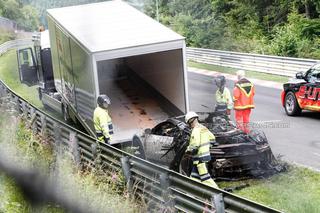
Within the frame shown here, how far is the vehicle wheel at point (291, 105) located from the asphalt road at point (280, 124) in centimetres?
16

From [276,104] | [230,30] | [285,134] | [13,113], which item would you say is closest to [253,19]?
[230,30]

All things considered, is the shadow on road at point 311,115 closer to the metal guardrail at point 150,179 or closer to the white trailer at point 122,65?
the white trailer at point 122,65

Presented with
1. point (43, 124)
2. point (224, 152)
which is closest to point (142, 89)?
point (43, 124)

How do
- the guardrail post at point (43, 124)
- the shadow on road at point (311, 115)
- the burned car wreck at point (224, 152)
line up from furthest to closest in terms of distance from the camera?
1. the shadow on road at point (311, 115)
2. the guardrail post at point (43, 124)
3. the burned car wreck at point (224, 152)

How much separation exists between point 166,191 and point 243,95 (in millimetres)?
4511

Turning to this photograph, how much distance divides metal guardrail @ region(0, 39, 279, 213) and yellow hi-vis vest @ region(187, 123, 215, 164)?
0.81 meters

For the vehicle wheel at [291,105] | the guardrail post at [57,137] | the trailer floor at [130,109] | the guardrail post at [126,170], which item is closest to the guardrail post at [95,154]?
the guardrail post at [126,170]

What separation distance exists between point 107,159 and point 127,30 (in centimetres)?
320

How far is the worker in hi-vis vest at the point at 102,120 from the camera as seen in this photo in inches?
354

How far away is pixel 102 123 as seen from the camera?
356 inches

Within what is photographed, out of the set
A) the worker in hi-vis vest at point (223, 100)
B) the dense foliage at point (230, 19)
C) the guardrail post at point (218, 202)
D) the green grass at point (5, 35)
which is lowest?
the worker in hi-vis vest at point (223, 100)

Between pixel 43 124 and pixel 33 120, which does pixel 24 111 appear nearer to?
pixel 33 120

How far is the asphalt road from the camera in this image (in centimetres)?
972

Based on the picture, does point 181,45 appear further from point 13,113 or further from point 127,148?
point 13,113
